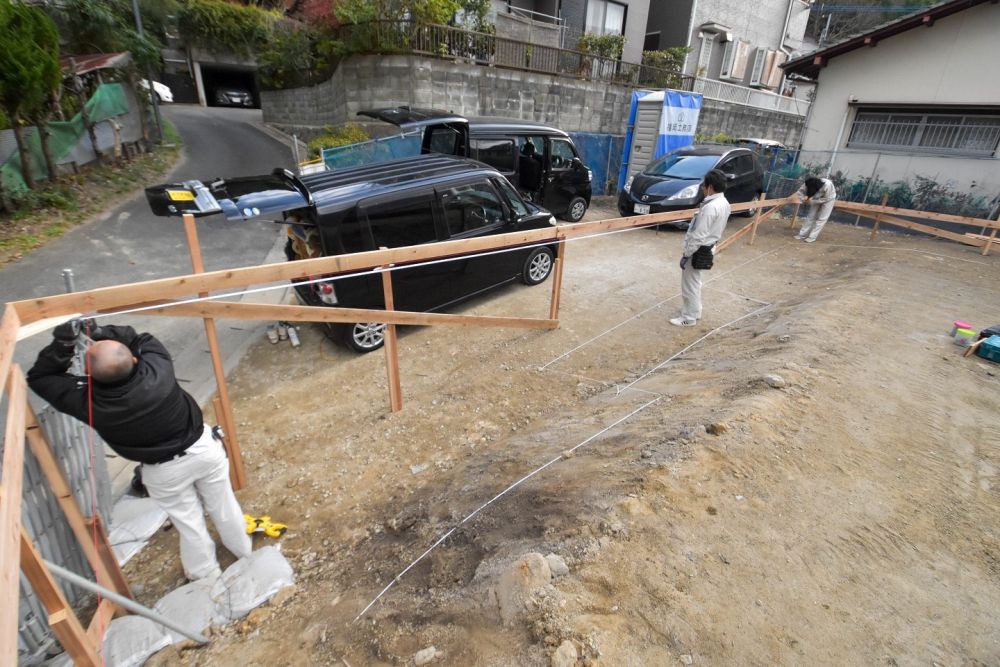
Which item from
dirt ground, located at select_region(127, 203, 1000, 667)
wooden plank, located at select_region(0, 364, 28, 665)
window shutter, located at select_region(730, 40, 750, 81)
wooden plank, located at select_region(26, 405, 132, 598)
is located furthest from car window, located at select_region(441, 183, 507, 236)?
window shutter, located at select_region(730, 40, 750, 81)

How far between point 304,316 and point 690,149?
10.4 meters

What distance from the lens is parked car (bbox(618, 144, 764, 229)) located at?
978 centimetres

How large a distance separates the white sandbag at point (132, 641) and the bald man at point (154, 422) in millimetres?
358

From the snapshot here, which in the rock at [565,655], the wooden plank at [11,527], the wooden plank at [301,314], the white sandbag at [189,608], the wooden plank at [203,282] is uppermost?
the wooden plank at [203,282]

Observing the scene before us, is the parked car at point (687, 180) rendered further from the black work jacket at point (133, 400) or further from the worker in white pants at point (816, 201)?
the black work jacket at point (133, 400)

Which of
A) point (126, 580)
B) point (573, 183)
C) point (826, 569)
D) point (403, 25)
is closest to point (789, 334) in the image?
point (826, 569)

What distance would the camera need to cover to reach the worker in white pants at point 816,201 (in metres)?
9.96

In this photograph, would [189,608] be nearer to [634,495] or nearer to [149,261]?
[634,495]

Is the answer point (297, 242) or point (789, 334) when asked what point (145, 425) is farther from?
point (789, 334)

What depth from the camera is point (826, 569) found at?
91.0 inches

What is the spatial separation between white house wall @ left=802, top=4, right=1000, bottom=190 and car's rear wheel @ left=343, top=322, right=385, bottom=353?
45.0 ft

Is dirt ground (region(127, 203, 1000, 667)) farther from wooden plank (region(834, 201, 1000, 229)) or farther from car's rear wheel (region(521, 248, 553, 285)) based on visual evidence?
wooden plank (region(834, 201, 1000, 229))

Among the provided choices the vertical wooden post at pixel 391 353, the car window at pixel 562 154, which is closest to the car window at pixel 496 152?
the car window at pixel 562 154

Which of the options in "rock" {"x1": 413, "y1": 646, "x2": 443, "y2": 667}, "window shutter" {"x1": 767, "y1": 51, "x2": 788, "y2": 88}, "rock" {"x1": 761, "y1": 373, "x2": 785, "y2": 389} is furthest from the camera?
"window shutter" {"x1": 767, "y1": 51, "x2": 788, "y2": 88}
